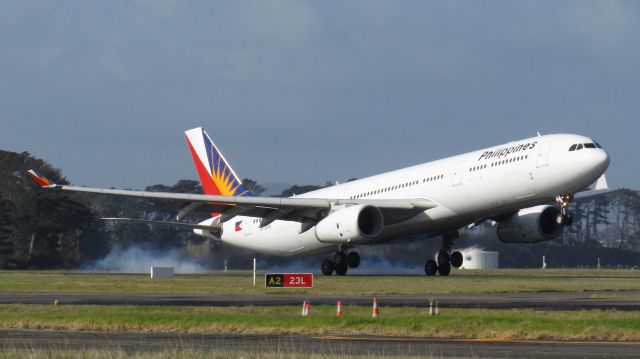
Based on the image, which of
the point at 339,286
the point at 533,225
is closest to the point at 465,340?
the point at 339,286

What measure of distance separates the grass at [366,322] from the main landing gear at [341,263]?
26673 millimetres

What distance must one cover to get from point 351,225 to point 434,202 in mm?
4155

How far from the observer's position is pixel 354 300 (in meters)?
35.7

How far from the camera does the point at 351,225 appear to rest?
51750 mm

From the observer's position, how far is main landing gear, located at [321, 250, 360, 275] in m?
56.3

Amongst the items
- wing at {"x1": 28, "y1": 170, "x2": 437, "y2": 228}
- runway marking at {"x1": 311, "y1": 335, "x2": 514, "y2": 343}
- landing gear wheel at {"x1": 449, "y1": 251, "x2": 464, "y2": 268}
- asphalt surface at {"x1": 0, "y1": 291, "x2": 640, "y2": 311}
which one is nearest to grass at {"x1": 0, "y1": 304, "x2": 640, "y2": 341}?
runway marking at {"x1": 311, "y1": 335, "x2": 514, "y2": 343}

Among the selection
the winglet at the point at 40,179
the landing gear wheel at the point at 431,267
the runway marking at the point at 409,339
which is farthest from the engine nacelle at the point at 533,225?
the runway marking at the point at 409,339

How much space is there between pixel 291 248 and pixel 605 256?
66.4 metres

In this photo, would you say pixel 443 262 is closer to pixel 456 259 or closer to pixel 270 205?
pixel 456 259

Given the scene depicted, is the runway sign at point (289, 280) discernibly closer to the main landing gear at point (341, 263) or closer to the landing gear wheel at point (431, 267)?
the main landing gear at point (341, 263)

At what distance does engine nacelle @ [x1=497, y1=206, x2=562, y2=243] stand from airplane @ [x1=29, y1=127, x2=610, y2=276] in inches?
2.0

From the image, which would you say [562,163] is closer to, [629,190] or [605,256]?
[605,256]

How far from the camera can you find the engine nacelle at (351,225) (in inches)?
2042

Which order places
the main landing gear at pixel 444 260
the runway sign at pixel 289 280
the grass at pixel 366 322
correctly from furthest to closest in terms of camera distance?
the main landing gear at pixel 444 260 → the runway sign at pixel 289 280 → the grass at pixel 366 322
